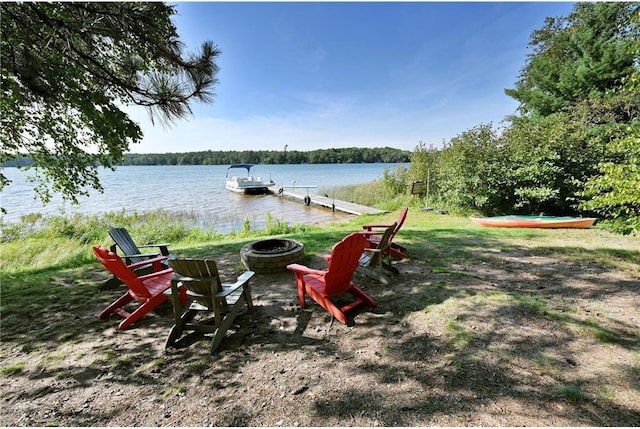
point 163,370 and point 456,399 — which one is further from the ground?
point 456,399

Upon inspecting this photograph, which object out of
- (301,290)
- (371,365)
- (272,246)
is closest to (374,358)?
(371,365)

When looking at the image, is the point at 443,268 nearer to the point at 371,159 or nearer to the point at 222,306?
the point at 222,306

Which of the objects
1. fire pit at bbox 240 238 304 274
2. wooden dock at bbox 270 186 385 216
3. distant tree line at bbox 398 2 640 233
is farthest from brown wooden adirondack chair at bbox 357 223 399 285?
wooden dock at bbox 270 186 385 216

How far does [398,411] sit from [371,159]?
72.4m

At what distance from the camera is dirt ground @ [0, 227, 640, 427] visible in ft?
5.75

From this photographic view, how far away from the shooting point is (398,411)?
1741 millimetres

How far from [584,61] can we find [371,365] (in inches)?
697

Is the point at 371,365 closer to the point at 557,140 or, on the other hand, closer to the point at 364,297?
the point at 364,297

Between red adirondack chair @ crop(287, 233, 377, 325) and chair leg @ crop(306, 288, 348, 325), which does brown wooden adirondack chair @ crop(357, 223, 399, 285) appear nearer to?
red adirondack chair @ crop(287, 233, 377, 325)

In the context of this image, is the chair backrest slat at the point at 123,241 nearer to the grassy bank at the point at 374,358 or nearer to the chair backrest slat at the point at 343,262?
the grassy bank at the point at 374,358

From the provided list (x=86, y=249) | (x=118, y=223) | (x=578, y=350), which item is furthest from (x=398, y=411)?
(x=118, y=223)

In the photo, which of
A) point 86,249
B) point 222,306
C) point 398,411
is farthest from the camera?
point 86,249

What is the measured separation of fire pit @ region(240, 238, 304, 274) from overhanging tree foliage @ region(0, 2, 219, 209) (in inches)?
108

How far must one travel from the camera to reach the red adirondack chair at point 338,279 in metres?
2.86
